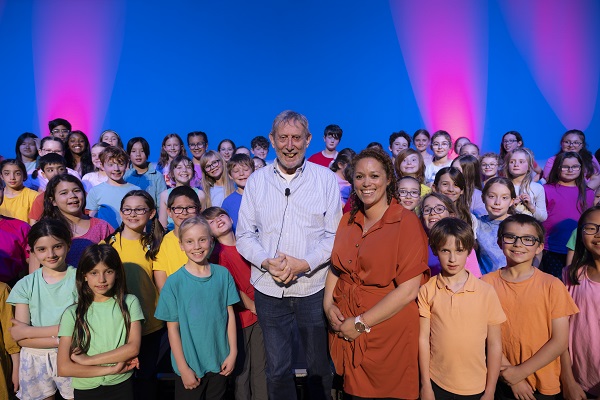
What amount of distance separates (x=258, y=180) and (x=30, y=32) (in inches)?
270

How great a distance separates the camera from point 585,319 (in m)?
2.18

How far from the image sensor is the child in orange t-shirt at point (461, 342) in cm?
202

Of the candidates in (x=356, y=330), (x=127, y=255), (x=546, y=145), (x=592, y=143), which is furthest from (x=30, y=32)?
(x=592, y=143)

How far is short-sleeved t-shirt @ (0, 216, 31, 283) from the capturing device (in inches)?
110

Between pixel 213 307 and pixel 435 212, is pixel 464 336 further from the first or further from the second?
pixel 213 307

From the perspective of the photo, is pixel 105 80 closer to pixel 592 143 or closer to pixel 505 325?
pixel 505 325

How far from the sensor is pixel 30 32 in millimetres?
7297

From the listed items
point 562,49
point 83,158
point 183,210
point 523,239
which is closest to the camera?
point 523,239

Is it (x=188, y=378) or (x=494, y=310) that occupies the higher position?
(x=494, y=310)

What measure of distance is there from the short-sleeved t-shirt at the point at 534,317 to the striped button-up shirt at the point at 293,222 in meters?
0.89

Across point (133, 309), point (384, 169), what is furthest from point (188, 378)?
point (384, 169)

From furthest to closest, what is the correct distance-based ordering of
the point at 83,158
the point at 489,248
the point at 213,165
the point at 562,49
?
the point at 562,49
the point at 83,158
the point at 213,165
the point at 489,248

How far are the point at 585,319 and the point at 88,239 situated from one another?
274cm

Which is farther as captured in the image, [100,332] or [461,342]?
[100,332]
